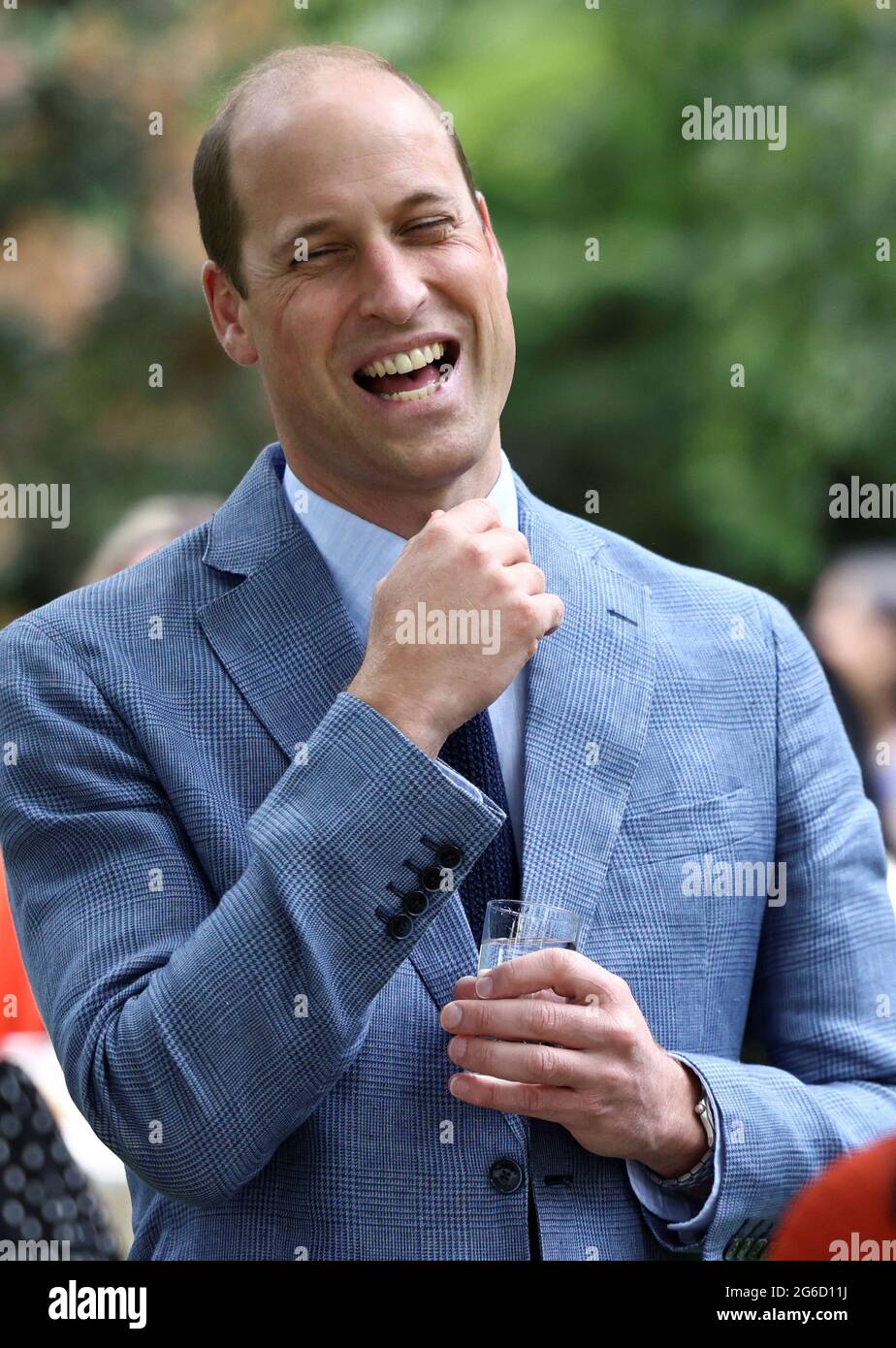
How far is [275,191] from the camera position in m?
2.15

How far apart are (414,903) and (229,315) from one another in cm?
88

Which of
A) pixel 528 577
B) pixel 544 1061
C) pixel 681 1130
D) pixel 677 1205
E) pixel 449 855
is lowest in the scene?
pixel 677 1205

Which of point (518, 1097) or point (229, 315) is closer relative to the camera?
A: point (518, 1097)

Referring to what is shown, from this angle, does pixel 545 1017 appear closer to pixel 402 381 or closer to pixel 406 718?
pixel 406 718

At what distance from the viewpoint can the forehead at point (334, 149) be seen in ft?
6.93

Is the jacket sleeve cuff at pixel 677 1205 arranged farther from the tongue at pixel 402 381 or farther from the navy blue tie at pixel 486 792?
the tongue at pixel 402 381

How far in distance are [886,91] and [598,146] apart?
131 inches

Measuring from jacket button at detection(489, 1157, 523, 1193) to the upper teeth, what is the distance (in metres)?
0.89

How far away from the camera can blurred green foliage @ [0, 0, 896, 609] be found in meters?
10.4

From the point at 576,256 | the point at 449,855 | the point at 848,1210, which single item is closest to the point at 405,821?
the point at 449,855

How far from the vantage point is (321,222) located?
2.12 metres

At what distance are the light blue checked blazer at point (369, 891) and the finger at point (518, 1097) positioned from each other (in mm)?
84

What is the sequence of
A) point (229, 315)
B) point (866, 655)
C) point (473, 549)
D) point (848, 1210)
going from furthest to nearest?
point (866, 655) < point (229, 315) < point (473, 549) < point (848, 1210)
